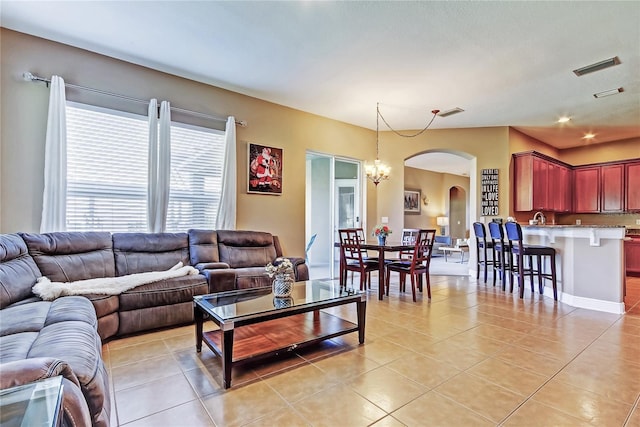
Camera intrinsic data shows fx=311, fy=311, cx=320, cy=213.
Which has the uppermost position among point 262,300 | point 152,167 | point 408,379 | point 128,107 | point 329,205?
point 128,107

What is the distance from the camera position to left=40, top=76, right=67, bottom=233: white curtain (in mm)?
3158

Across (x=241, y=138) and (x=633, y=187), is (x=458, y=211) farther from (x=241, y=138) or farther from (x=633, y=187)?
(x=241, y=138)

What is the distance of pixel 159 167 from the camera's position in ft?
12.6

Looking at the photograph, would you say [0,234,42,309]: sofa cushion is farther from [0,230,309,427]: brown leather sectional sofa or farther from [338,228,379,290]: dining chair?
[338,228,379,290]: dining chair

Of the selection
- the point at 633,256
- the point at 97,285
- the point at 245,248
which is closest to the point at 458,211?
the point at 633,256

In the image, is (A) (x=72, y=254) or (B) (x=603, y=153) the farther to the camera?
(B) (x=603, y=153)

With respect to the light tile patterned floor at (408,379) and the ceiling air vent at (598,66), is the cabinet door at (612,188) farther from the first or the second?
the light tile patterned floor at (408,379)

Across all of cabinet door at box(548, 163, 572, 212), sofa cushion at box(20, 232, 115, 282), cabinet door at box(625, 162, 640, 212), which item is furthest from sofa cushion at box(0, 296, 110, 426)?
cabinet door at box(625, 162, 640, 212)

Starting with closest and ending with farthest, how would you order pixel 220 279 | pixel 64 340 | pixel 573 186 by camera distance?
pixel 64 340, pixel 220 279, pixel 573 186

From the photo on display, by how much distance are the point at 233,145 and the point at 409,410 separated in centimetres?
377

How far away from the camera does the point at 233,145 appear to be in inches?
173

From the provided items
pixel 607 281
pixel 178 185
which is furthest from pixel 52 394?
pixel 607 281

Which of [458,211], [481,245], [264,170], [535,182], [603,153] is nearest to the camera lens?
[264,170]

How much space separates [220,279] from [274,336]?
45.6 inches
